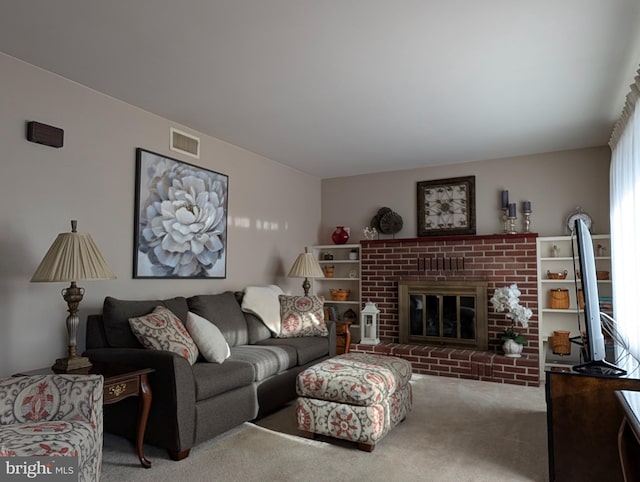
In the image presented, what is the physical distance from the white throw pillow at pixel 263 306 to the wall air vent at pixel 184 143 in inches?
57.5

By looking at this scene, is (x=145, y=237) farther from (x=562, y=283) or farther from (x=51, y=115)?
(x=562, y=283)

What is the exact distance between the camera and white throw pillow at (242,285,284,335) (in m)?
4.36

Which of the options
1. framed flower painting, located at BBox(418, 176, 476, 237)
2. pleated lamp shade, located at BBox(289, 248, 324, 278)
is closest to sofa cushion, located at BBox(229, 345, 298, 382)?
pleated lamp shade, located at BBox(289, 248, 324, 278)

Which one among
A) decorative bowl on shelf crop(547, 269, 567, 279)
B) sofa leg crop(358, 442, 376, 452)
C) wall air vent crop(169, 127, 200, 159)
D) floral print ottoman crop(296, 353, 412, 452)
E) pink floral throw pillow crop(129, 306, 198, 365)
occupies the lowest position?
sofa leg crop(358, 442, 376, 452)

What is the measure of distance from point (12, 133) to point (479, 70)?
125 inches

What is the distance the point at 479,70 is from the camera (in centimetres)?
308

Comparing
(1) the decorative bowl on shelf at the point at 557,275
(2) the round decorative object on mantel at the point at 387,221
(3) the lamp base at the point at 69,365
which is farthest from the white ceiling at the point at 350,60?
(3) the lamp base at the point at 69,365

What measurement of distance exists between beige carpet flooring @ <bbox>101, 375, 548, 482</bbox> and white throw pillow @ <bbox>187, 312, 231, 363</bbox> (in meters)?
0.55

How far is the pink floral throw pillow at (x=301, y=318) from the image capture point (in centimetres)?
445

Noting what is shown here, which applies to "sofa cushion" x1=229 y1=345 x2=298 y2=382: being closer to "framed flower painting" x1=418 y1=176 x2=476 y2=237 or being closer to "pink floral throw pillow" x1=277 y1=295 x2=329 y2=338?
"pink floral throw pillow" x1=277 y1=295 x2=329 y2=338

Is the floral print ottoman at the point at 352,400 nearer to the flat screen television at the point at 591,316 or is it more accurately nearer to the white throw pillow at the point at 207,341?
the white throw pillow at the point at 207,341

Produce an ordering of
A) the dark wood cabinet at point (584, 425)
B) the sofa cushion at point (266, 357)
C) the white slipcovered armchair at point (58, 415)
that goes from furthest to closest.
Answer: the sofa cushion at point (266, 357) → the dark wood cabinet at point (584, 425) → the white slipcovered armchair at point (58, 415)

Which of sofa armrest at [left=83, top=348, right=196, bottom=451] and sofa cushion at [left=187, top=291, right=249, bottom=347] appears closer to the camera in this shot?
sofa armrest at [left=83, top=348, right=196, bottom=451]

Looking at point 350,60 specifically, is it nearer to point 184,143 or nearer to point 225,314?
point 184,143
